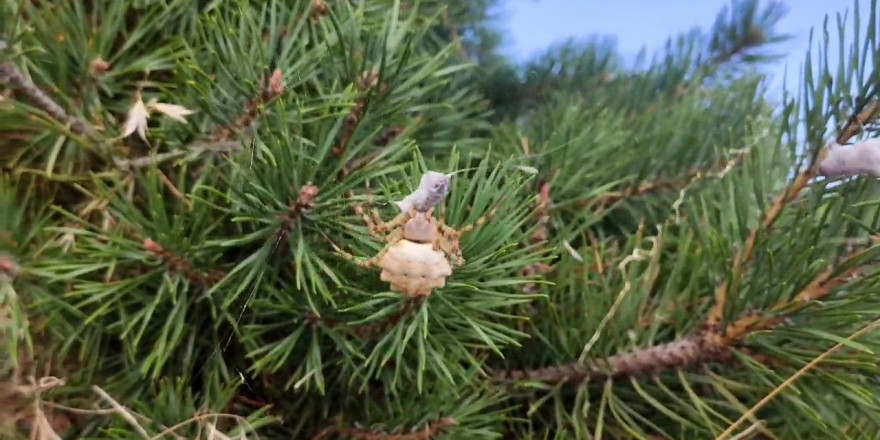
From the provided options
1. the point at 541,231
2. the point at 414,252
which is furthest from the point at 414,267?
the point at 541,231

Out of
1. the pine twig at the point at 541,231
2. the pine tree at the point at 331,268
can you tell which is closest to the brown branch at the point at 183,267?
the pine tree at the point at 331,268

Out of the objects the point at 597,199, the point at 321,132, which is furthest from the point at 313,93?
the point at 597,199

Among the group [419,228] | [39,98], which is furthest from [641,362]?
[39,98]

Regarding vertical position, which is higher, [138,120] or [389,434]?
[138,120]

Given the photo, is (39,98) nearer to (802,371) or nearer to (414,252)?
(414,252)

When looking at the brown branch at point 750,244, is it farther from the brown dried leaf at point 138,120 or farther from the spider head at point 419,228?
the brown dried leaf at point 138,120

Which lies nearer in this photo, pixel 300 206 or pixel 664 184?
pixel 300 206

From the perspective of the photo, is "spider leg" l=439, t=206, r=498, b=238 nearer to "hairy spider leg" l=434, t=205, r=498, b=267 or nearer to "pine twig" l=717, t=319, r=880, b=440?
"hairy spider leg" l=434, t=205, r=498, b=267
